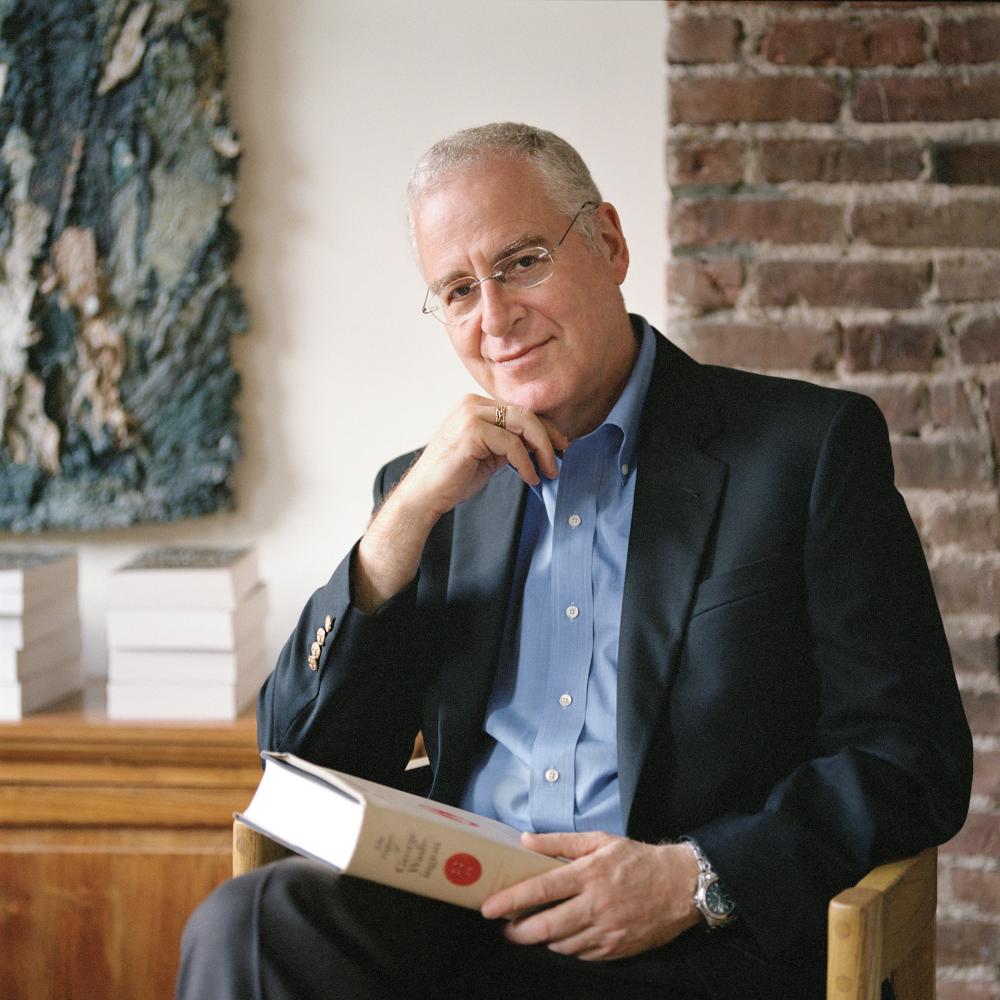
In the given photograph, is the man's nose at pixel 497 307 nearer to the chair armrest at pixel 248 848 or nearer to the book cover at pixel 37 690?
the chair armrest at pixel 248 848

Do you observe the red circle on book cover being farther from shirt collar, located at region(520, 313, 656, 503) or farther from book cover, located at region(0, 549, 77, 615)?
book cover, located at region(0, 549, 77, 615)

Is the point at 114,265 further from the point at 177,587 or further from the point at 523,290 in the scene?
the point at 523,290

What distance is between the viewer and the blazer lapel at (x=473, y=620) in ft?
4.93

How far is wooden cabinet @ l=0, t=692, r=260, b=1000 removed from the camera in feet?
6.55

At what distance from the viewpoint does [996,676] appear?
197 centimetres

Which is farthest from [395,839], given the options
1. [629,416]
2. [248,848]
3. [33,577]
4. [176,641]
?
[33,577]

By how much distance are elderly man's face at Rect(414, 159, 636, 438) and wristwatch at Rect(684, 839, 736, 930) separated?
2.00 ft

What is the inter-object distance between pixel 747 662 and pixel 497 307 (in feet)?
1.77

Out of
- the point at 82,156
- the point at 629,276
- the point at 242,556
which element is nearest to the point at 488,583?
the point at 242,556

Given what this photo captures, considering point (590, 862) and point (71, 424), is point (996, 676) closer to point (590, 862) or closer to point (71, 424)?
point (590, 862)

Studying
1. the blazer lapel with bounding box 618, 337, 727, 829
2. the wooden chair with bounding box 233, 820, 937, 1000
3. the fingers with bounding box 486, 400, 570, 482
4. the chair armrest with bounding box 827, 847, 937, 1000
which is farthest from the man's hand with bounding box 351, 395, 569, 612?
the chair armrest with bounding box 827, 847, 937, 1000

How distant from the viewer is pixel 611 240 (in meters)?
1.61

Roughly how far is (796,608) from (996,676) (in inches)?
30.0

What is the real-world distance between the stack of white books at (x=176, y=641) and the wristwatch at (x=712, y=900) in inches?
41.0
